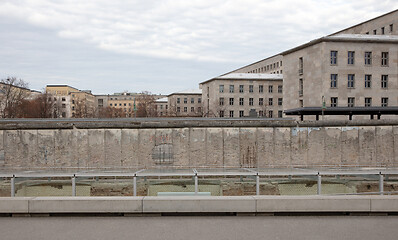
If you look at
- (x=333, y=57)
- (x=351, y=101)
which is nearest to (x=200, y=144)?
(x=333, y=57)

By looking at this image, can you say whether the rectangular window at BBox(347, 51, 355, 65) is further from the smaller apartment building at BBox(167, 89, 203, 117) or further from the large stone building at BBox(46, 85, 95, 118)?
the large stone building at BBox(46, 85, 95, 118)

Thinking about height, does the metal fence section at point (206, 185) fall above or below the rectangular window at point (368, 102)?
below

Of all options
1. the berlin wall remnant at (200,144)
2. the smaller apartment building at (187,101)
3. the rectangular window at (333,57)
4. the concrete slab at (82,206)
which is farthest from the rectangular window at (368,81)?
the smaller apartment building at (187,101)

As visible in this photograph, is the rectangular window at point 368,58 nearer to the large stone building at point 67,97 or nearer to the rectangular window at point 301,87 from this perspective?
the rectangular window at point 301,87

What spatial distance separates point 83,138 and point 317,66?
111ft

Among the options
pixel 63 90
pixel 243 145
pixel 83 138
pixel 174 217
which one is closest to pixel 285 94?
pixel 243 145
